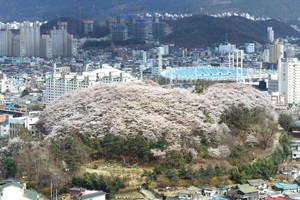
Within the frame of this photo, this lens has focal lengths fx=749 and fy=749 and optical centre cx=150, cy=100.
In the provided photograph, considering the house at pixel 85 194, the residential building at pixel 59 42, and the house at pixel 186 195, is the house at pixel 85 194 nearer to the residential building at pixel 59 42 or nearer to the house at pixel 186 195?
the house at pixel 186 195

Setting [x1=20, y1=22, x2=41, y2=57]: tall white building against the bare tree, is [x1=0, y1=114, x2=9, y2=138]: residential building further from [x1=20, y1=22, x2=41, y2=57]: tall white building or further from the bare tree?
[x1=20, y1=22, x2=41, y2=57]: tall white building

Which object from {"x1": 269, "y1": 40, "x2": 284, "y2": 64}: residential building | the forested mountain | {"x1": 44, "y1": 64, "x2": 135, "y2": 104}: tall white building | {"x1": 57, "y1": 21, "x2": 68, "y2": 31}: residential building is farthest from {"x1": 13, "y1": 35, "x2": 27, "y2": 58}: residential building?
the forested mountain

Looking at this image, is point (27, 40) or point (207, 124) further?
point (27, 40)

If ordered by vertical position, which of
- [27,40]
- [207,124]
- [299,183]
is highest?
[27,40]

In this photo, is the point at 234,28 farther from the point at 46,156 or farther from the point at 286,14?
the point at 46,156

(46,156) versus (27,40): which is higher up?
(27,40)

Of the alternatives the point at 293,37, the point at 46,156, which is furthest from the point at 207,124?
the point at 293,37
